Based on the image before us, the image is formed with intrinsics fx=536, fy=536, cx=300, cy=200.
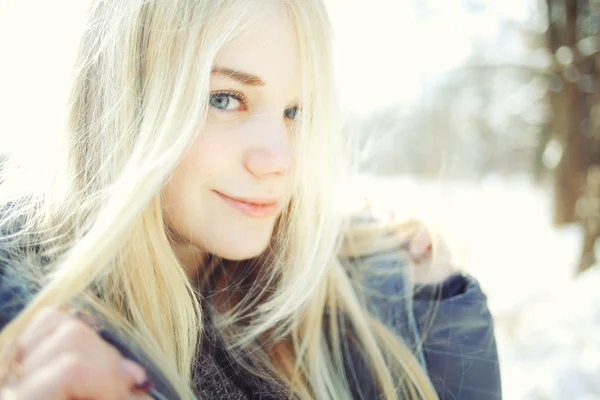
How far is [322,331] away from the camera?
1.38 m

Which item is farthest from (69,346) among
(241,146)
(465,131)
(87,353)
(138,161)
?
(465,131)

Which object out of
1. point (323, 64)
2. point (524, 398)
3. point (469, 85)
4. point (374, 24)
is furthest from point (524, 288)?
point (469, 85)

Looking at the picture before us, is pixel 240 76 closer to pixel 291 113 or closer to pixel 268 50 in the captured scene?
pixel 268 50

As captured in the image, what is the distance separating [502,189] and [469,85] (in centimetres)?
135

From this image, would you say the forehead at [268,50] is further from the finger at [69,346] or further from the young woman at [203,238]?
the finger at [69,346]

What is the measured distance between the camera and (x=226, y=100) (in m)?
1.07

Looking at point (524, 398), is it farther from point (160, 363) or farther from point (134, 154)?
point (134, 154)

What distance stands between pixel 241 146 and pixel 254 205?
5.5 inches

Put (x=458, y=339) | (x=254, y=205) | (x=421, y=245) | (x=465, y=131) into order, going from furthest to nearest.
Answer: (x=465, y=131) < (x=421, y=245) < (x=458, y=339) < (x=254, y=205)

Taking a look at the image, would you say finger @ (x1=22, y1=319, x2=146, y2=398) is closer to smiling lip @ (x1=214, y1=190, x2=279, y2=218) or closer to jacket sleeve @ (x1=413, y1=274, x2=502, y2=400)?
smiling lip @ (x1=214, y1=190, x2=279, y2=218)

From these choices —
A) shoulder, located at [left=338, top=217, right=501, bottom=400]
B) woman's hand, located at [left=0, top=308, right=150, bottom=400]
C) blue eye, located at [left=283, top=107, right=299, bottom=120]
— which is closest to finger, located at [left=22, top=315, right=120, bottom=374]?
woman's hand, located at [left=0, top=308, right=150, bottom=400]

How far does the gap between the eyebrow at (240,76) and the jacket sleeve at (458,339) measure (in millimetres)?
690

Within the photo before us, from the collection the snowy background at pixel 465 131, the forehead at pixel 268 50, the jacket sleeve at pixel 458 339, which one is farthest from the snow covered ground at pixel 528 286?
the forehead at pixel 268 50

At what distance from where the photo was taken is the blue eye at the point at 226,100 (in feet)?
3.49
